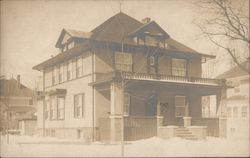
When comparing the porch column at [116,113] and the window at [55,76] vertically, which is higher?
the window at [55,76]

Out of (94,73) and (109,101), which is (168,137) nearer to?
(109,101)

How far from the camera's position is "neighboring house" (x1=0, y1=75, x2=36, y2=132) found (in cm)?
1138

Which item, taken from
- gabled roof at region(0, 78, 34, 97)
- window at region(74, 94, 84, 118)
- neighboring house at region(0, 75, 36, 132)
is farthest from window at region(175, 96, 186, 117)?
gabled roof at region(0, 78, 34, 97)

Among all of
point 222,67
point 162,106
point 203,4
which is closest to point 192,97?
point 162,106

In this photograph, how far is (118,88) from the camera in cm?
1216

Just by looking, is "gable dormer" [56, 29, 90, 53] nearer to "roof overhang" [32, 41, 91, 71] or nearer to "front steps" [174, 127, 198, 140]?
"roof overhang" [32, 41, 91, 71]

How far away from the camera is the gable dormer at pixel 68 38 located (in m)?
10.9

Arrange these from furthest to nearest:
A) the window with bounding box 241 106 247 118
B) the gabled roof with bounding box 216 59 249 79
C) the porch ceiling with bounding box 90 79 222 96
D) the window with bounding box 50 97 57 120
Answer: the window with bounding box 50 97 57 120, the porch ceiling with bounding box 90 79 222 96, the gabled roof with bounding box 216 59 249 79, the window with bounding box 241 106 247 118

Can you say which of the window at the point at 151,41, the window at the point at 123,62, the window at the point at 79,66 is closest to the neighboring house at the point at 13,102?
the window at the point at 79,66

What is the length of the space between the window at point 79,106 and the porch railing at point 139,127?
1.24m

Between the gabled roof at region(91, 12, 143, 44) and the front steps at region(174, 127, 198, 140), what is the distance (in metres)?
2.61

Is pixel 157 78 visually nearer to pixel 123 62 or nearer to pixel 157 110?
pixel 157 110

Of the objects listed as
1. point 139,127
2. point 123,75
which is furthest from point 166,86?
point 123,75

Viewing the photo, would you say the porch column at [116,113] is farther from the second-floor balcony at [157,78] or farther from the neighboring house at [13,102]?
the neighboring house at [13,102]
